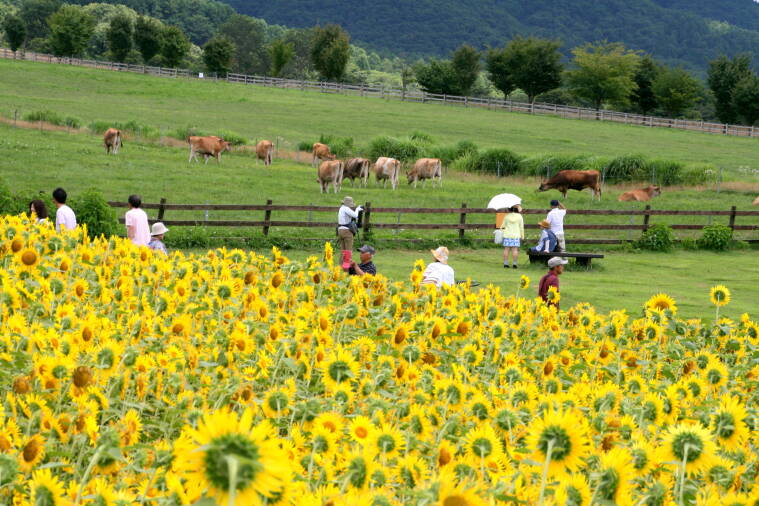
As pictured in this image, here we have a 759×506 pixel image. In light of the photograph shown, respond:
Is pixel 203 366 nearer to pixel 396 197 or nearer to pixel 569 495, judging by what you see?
pixel 569 495

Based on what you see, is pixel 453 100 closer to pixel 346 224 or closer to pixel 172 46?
pixel 172 46

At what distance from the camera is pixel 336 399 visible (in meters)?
4.13

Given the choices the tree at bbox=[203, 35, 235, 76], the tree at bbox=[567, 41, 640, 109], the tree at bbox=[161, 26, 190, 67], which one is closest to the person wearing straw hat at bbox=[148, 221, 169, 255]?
the tree at bbox=[567, 41, 640, 109]

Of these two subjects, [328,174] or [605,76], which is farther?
[605,76]

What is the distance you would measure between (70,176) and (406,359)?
22938 millimetres

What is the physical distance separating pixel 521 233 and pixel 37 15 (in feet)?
335

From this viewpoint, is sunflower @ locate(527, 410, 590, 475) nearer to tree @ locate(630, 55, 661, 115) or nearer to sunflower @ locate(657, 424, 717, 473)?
sunflower @ locate(657, 424, 717, 473)

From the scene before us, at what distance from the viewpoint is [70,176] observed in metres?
26.9

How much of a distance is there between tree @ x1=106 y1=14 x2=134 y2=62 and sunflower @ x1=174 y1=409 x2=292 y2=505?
8457 cm

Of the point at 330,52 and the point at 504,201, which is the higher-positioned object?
the point at 330,52

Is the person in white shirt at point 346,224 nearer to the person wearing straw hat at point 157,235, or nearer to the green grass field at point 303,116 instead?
the person wearing straw hat at point 157,235

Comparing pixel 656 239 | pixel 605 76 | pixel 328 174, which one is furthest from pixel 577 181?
pixel 605 76

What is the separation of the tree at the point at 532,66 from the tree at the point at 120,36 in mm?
30927

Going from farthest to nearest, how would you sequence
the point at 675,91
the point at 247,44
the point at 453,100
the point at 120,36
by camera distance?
the point at 247,44, the point at 120,36, the point at 675,91, the point at 453,100
